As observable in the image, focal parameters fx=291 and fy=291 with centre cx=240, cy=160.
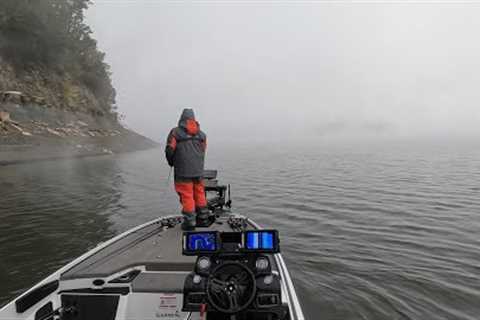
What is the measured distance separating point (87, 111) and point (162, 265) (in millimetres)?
53923

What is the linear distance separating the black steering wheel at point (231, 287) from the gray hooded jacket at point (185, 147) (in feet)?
12.5

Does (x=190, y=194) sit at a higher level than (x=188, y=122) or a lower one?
lower

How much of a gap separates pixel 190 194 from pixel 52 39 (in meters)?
49.9

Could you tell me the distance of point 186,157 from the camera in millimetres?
6375

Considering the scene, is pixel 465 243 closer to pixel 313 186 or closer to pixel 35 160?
pixel 313 186

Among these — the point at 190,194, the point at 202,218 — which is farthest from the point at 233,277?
the point at 202,218

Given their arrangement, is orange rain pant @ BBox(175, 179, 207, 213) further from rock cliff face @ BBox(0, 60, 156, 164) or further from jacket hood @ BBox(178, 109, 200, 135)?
rock cliff face @ BBox(0, 60, 156, 164)

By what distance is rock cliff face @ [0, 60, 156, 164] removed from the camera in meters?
30.7

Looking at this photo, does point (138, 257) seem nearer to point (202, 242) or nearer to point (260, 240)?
point (202, 242)

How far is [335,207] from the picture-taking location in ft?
45.7

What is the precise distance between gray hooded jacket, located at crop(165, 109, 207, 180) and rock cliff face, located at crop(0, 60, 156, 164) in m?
29.4

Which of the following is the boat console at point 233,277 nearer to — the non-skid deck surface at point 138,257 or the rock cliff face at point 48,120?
the non-skid deck surface at point 138,257

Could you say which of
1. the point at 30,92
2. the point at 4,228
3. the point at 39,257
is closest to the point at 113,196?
the point at 4,228

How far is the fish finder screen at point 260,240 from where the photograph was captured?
2850 mm
